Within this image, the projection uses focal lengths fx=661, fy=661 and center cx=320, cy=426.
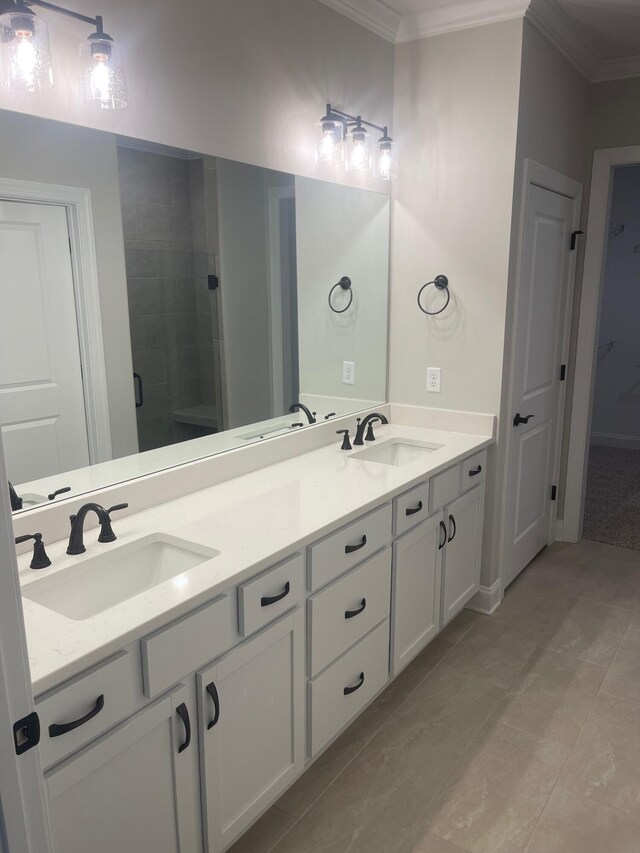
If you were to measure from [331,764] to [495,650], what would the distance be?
0.99m

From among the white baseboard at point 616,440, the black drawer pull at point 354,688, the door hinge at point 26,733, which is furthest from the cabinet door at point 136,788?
the white baseboard at point 616,440

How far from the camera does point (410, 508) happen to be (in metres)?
2.36

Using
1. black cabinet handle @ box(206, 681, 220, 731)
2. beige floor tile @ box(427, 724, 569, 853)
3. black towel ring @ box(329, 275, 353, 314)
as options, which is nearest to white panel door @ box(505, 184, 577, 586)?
black towel ring @ box(329, 275, 353, 314)

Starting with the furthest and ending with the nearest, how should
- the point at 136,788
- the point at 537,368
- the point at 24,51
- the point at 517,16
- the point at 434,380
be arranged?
the point at 537,368 → the point at 434,380 → the point at 517,16 → the point at 24,51 → the point at 136,788

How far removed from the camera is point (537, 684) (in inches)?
103

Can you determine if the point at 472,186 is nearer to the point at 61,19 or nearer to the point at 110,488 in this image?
the point at 61,19

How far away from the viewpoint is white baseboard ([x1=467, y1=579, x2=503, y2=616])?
3.16 metres

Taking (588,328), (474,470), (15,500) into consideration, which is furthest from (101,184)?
(588,328)

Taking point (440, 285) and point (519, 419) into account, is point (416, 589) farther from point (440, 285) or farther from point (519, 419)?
point (440, 285)

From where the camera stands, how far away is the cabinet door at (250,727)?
158 cm

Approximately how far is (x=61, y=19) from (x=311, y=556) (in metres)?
1.52

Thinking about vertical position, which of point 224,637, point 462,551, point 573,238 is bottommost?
point 462,551

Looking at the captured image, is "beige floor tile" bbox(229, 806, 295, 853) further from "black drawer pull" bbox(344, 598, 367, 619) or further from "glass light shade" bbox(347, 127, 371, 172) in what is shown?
"glass light shade" bbox(347, 127, 371, 172)

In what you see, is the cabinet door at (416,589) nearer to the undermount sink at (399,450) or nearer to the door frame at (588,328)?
the undermount sink at (399,450)
